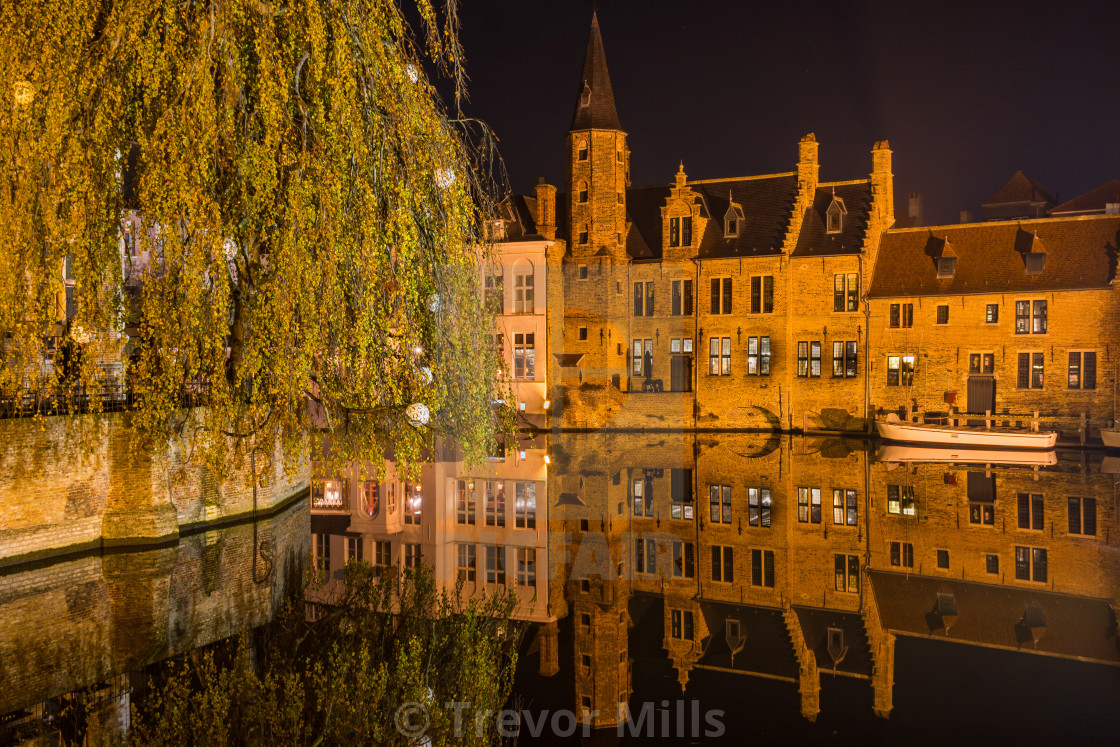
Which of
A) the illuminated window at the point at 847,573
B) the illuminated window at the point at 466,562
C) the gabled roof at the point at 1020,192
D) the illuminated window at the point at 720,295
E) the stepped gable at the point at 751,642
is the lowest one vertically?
the stepped gable at the point at 751,642

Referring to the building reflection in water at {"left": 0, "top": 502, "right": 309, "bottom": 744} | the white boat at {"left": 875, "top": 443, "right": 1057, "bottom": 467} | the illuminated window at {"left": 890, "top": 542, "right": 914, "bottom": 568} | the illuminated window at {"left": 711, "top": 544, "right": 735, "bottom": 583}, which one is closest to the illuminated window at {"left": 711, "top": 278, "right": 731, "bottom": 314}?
the white boat at {"left": 875, "top": 443, "right": 1057, "bottom": 467}

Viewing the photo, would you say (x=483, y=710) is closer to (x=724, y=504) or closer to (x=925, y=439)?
(x=724, y=504)

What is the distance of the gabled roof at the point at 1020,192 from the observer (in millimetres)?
47344

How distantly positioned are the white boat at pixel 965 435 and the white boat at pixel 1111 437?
→ 1.13 m

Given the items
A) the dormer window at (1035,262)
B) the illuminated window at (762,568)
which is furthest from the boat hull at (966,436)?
the illuminated window at (762,568)

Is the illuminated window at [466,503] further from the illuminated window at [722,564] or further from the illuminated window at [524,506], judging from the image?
the illuminated window at [722,564]

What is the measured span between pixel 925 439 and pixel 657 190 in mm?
12803

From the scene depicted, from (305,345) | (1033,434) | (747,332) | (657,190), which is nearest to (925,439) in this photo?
(1033,434)

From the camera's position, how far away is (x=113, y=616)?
7738 millimetres

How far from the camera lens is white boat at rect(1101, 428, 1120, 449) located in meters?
21.8

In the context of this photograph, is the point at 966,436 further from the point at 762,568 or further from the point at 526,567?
the point at 526,567

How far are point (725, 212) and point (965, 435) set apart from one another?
10595 mm

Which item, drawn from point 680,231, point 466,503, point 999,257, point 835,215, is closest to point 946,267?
point 999,257

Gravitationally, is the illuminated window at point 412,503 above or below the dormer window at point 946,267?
below
